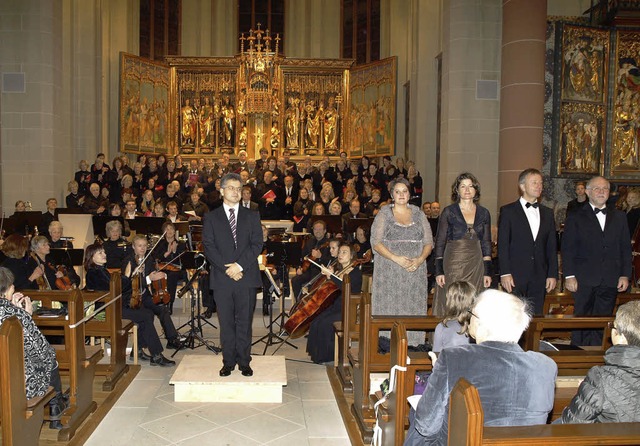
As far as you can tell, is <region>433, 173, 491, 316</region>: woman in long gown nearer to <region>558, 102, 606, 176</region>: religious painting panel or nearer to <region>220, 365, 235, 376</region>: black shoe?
<region>220, 365, 235, 376</region>: black shoe

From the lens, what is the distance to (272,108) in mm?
18375

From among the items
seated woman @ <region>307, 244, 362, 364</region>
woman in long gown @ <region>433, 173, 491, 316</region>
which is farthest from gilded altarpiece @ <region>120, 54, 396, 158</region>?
woman in long gown @ <region>433, 173, 491, 316</region>

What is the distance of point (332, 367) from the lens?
6.44 m

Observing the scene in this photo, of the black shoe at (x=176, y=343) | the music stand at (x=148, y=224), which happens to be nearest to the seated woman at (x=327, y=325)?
the black shoe at (x=176, y=343)

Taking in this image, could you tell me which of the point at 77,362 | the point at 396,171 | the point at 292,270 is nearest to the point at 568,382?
the point at 77,362

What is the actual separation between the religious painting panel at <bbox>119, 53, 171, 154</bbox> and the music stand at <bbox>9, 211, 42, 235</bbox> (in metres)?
7.58

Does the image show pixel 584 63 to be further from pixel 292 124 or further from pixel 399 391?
pixel 292 124

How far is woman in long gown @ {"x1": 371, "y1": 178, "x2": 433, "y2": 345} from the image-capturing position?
562 cm

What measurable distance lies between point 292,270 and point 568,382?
639 cm

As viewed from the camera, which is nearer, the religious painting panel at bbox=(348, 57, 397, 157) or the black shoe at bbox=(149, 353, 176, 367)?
the black shoe at bbox=(149, 353, 176, 367)

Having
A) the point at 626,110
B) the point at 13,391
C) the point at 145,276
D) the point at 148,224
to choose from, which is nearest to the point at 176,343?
the point at 145,276

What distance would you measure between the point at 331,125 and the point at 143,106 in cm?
543

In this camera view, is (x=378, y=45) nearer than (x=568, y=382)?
No

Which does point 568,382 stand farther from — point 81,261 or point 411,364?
point 81,261
